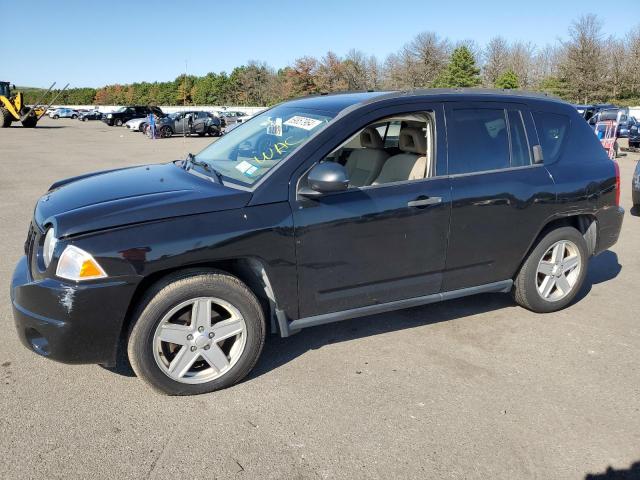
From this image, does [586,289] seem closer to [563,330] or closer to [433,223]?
[563,330]

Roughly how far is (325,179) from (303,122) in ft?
2.64

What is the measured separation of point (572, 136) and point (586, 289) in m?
1.65

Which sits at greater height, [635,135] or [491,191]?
[491,191]

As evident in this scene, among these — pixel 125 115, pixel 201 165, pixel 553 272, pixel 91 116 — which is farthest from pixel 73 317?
pixel 91 116

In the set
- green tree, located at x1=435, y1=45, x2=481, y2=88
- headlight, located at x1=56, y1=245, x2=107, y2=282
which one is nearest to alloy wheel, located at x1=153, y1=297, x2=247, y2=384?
headlight, located at x1=56, y1=245, x2=107, y2=282

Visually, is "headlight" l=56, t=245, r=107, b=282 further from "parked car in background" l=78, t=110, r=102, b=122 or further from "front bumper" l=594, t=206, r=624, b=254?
"parked car in background" l=78, t=110, r=102, b=122

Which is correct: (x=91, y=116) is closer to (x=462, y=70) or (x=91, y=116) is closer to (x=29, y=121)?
(x=29, y=121)

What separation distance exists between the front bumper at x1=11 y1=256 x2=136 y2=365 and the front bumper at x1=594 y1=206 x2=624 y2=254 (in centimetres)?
402

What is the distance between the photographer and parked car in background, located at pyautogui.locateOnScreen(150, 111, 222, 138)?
103ft

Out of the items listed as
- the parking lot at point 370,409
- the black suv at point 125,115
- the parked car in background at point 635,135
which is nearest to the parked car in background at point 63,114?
the black suv at point 125,115

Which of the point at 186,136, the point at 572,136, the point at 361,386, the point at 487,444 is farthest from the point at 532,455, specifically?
the point at 186,136

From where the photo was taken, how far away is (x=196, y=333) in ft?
10.7

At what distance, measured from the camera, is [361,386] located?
3.49m

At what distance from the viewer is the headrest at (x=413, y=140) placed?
408 centimetres
